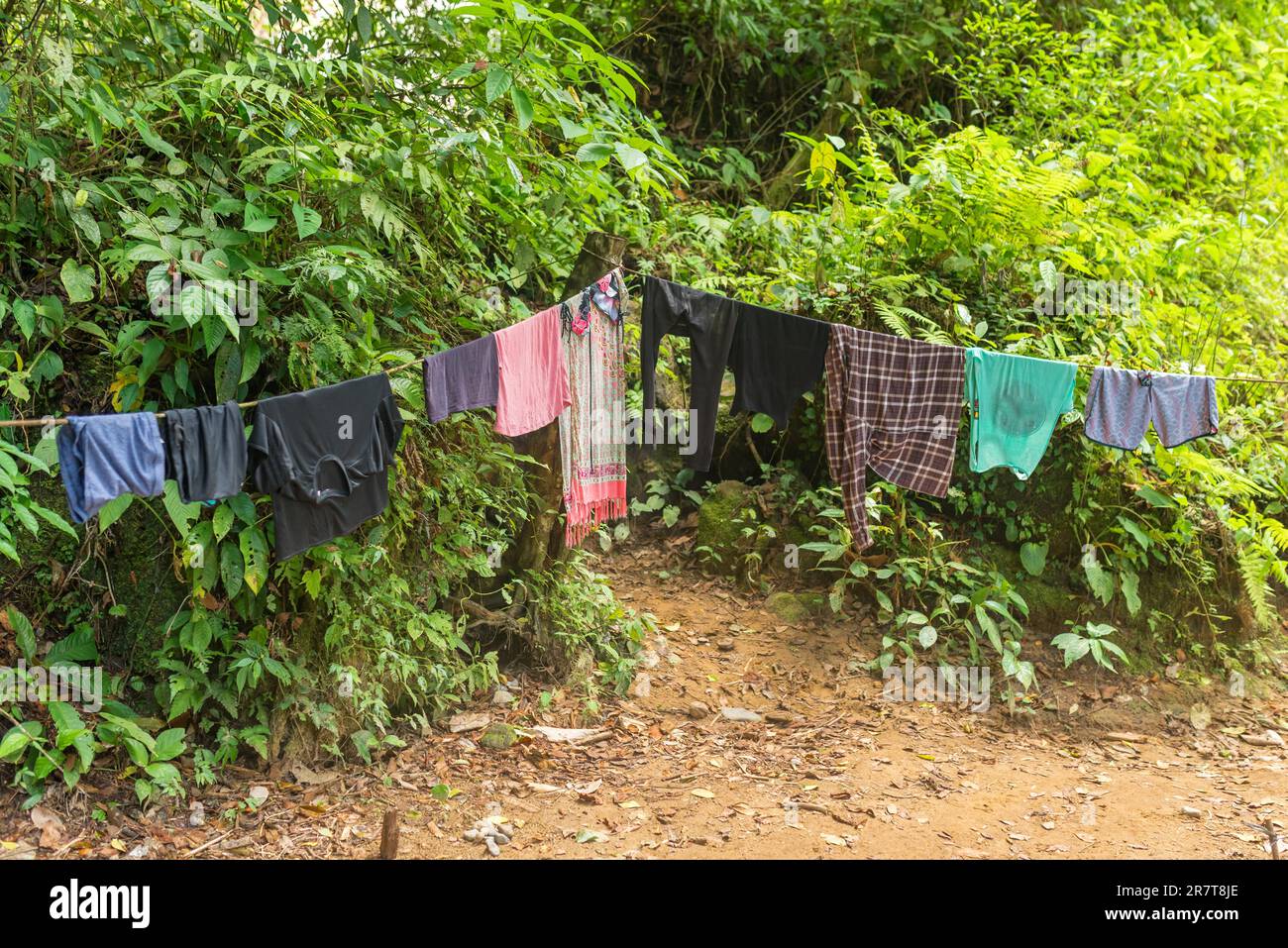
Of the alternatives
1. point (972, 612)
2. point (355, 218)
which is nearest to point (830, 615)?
point (972, 612)

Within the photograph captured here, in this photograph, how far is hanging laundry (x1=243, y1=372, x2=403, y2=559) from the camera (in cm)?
417

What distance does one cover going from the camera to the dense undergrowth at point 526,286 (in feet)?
15.8

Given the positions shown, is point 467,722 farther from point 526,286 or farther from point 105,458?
point 526,286

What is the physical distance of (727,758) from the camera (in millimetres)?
5895

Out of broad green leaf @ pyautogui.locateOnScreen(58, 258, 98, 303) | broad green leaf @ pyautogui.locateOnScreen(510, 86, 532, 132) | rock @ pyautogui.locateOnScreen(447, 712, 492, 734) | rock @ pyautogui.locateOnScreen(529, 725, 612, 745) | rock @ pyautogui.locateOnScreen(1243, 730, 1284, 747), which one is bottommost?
rock @ pyautogui.locateOnScreen(1243, 730, 1284, 747)

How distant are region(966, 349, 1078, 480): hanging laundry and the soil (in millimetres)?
1933

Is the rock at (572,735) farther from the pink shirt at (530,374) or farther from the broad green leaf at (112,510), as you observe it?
the broad green leaf at (112,510)

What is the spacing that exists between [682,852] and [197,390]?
11.6ft

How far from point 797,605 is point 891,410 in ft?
7.70

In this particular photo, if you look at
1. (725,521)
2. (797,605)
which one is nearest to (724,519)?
(725,521)

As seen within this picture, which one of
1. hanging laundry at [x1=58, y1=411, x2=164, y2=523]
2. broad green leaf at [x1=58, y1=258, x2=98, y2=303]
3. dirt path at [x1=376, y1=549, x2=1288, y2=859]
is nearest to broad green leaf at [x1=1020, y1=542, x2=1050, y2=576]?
dirt path at [x1=376, y1=549, x2=1288, y2=859]

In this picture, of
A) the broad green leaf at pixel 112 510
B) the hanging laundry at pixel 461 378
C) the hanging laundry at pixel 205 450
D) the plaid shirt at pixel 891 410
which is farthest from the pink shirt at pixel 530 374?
the broad green leaf at pixel 112 510

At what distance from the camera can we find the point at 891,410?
18.3 ft

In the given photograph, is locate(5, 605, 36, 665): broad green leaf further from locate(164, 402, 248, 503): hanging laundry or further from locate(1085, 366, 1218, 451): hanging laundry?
locate(1085, 366, 1218, 451): hanging laundry
